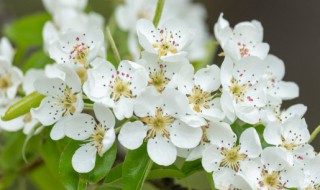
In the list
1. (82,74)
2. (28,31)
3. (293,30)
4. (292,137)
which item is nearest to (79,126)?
(82,74)

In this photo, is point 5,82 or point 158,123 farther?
point 5,82

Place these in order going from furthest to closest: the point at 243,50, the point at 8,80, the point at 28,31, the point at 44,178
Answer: the point at 28,31
the point at 44,178
the point at 8,80
the point at 243,50

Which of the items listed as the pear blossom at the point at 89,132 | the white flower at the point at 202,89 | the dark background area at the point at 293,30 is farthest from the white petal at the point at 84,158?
the dark background area at the point at 293,30

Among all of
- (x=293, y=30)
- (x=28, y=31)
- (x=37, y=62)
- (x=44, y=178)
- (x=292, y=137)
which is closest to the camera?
(x=292, y=137)

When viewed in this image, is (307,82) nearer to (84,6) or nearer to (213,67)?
(84,6)

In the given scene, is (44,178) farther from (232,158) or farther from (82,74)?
(232,158)

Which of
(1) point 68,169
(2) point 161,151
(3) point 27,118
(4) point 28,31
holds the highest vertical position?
(2) point 161,151
